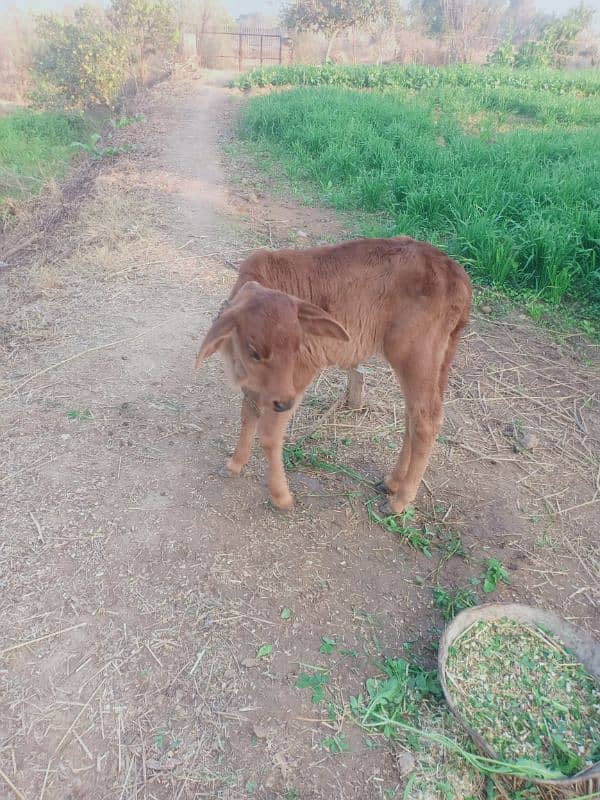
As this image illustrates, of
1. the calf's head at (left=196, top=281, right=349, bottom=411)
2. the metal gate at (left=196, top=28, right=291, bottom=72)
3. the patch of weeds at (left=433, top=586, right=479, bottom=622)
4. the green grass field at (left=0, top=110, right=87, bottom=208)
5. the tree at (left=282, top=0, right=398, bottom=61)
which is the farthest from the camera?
the tree at (left=282, top=0, right=398, bottom=61)

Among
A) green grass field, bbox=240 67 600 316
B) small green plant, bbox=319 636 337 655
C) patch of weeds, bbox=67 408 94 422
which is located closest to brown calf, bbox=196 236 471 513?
small green plant, bbox=319 636 337 655

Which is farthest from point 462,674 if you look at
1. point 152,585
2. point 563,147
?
point 563,147

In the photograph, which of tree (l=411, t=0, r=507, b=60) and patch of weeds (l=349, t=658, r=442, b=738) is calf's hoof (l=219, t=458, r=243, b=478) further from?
tree (l=411, t=0, r=507, b=60)

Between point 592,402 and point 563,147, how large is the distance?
6.85m

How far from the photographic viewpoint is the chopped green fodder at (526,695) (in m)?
2.24

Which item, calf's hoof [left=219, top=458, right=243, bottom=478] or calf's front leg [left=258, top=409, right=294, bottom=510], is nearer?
calf's front leg [left=258, top=409, right=294, bottom=510]

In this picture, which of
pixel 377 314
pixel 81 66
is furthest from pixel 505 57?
pixel 377 314

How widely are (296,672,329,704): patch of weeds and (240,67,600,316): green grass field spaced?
4.68m

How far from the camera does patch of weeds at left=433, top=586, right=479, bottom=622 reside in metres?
2.79

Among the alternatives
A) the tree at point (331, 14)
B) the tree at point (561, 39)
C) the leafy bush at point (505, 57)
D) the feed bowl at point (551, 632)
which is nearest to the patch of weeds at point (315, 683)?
the feed bowl at point (551, 632)

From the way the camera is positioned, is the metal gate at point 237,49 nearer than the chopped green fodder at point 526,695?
No

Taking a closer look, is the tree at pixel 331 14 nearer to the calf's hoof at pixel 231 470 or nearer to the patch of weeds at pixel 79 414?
the patch of weeds at pixel 79 414

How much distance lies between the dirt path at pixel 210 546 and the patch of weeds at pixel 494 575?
5cm

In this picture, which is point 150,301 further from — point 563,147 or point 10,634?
point 563,147
